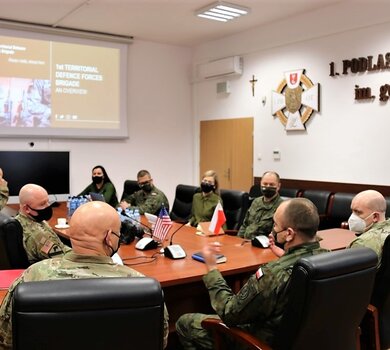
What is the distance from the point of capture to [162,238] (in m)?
3.21

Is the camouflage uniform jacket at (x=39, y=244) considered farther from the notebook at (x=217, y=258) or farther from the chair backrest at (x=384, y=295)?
the chair backrest at (x=384, y=295)

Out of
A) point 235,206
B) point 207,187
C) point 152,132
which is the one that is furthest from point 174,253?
point 152,132

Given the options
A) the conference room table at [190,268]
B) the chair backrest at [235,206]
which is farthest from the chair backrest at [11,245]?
the chair backrest at [235,206]

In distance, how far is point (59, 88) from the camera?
21.9 ft

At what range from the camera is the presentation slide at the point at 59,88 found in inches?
248

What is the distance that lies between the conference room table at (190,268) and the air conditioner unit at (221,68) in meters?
4.12

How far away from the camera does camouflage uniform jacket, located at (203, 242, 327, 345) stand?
187cm

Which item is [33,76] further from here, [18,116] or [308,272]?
[308,272]

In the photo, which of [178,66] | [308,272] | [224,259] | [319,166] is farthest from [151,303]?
[178,66]

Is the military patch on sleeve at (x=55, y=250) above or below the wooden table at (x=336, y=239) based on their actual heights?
above

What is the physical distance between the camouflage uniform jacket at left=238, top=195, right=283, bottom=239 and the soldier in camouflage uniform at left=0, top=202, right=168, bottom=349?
7.58 ft

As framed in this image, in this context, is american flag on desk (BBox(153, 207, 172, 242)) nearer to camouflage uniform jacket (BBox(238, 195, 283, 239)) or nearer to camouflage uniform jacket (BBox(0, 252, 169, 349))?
camouflage uniform jacket (BBox(238, 195, 283, 239))

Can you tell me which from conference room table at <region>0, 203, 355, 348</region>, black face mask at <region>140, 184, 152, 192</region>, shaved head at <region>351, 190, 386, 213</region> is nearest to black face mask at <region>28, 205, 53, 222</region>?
conference room table at <region>0, 203, 355, 348</region>

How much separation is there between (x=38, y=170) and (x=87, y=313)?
528cm
